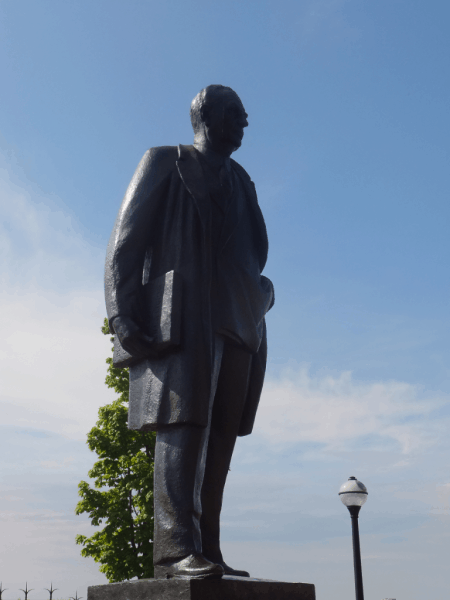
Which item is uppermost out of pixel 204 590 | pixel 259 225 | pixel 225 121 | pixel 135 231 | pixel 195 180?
pixel 225 121

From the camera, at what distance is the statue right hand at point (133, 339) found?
394 centimetres

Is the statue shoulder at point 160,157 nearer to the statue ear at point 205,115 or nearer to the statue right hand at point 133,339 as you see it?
the statue ear at point 205,115

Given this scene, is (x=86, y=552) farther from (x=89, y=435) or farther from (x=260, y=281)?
(x=260, y=281)

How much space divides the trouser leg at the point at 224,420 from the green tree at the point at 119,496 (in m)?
13.9

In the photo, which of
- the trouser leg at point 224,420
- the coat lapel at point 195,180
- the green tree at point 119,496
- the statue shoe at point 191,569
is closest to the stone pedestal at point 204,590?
the statue shoe at point 191,569

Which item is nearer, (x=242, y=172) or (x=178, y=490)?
(x=178, y=490)

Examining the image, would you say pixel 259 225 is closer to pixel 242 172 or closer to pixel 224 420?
pixel 242 172

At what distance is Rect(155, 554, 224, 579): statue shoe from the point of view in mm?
3274

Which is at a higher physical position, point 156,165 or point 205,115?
point 205,115

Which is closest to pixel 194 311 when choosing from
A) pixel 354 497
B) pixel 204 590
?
pixel 204 590

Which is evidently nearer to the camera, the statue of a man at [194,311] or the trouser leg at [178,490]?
the trouser leg at [178,490]

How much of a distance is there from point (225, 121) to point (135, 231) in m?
1.09

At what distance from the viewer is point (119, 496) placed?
724 inches

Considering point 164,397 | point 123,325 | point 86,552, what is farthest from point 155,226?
point 86,552
